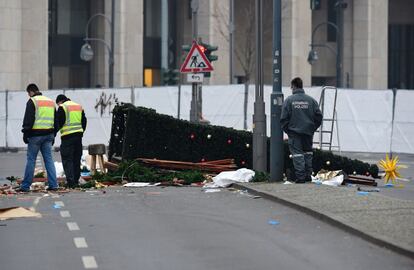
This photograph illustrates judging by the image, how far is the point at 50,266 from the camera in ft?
34.3

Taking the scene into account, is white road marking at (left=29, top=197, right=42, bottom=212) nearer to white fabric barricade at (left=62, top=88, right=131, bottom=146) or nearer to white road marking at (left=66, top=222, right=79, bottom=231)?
white road marking at (left=66, top=222, right=79, bottom=231)

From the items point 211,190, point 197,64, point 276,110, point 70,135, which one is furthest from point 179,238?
point 197,64

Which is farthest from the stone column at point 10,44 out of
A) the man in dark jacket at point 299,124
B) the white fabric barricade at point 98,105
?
the man in dark jacket at point 299,124

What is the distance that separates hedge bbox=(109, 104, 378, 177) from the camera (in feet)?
67.4

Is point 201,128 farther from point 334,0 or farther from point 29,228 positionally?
point 334,0

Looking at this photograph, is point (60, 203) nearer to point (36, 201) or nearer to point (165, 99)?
A: point (36, 201)

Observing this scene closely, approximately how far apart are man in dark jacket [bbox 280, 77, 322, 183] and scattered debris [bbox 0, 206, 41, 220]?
5.27 m

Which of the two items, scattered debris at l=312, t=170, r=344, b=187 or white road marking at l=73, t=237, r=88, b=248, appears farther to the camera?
scattered debris at l=312, t=170, r=344, b=187

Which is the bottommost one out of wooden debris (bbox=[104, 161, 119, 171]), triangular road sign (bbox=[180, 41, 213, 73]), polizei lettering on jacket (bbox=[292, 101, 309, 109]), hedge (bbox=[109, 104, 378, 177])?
wooden debris (bbox=[104, 161, 119, 171])

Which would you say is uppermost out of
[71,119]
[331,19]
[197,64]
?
[331,19]

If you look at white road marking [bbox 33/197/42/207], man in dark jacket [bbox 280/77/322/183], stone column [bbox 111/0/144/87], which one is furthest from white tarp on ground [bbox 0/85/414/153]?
stone column [bbox 111/0/144/87]

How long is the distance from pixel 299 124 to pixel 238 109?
62.9 feet

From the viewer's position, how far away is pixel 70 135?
19344mm

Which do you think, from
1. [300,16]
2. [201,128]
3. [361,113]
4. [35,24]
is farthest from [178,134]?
[300,16]
